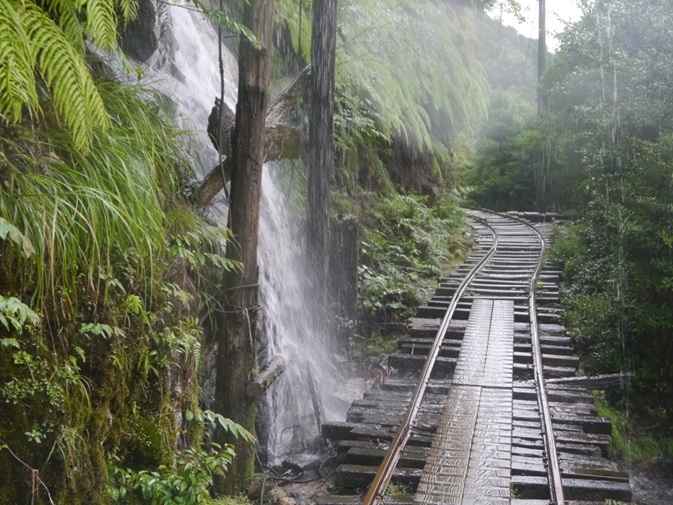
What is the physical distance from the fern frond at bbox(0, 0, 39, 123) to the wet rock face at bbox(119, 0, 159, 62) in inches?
177

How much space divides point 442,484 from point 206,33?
26.3 feet

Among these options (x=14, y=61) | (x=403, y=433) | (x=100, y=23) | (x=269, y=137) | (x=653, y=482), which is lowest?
(x=653, y=482)

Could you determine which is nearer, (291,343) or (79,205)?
(79,205)

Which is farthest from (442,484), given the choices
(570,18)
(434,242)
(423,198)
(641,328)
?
(570,18)

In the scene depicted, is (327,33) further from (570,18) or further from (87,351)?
(570,18)

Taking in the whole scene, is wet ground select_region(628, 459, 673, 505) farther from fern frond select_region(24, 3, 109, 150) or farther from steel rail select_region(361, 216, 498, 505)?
fern frond select_region(24, 3, 109, 150)

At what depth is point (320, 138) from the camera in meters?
10.1

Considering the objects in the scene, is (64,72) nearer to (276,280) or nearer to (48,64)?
(48,64)

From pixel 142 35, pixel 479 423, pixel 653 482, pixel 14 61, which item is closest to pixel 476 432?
pixel 479 423

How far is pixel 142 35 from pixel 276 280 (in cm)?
349

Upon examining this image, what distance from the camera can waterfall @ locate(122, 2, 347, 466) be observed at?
26.7 feet

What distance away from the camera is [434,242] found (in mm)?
16812

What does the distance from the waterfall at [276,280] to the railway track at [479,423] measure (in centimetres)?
72

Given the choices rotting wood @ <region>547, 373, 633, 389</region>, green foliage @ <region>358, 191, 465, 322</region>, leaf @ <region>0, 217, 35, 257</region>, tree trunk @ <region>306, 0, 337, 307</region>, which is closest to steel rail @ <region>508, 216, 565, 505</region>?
rotting wood @ <region>547, 373, 633, 389</region>
